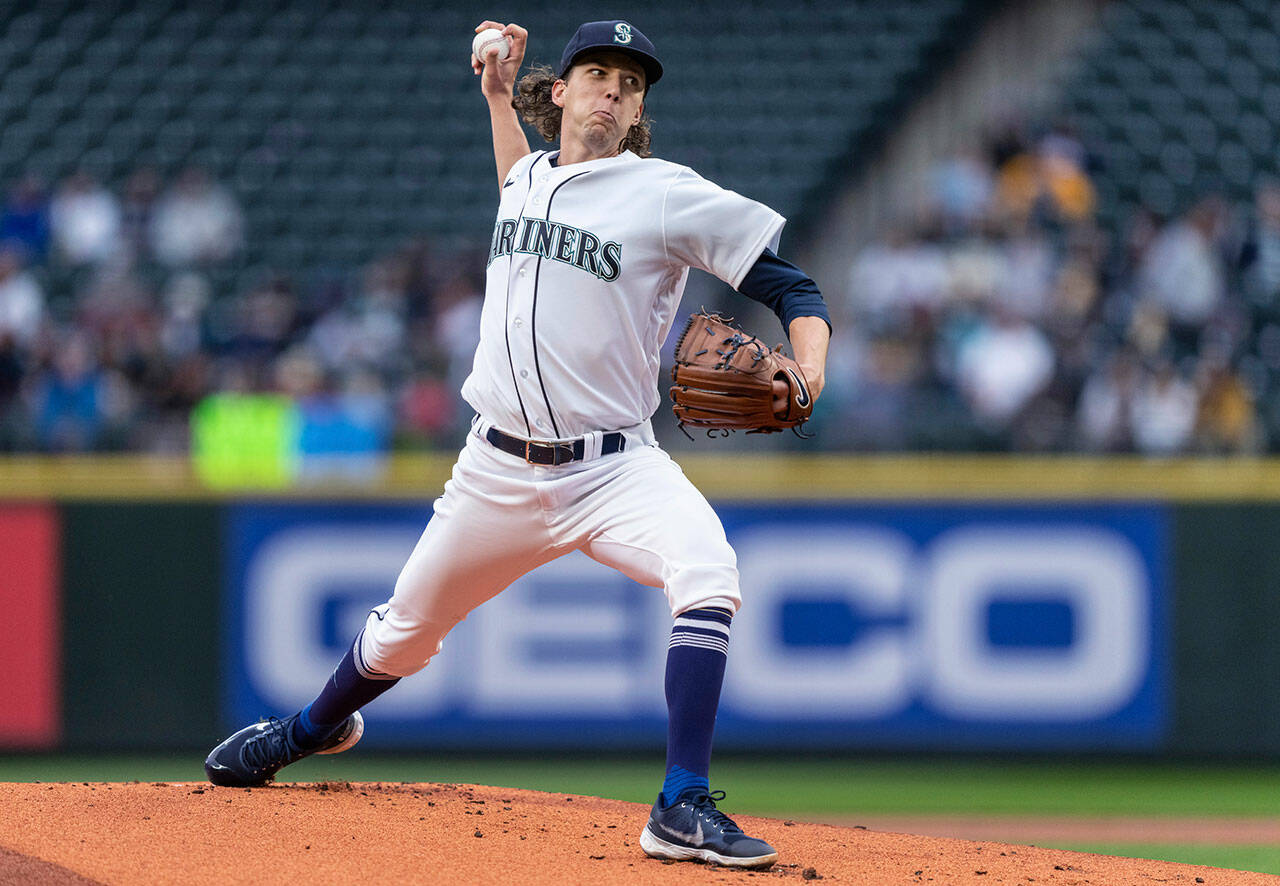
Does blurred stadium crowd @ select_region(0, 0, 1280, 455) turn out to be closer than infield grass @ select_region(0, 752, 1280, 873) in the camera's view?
No

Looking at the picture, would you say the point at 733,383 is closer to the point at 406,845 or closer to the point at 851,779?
the point at 406,845

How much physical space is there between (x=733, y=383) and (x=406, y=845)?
4.19 feet

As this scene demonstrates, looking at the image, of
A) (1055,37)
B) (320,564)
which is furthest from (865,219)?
(320,564)

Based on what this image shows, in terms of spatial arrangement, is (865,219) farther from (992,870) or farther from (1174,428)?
(992,870)

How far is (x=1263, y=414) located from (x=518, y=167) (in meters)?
5.26

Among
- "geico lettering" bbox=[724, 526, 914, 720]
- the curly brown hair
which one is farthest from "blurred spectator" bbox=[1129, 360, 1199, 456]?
the curly brown hair

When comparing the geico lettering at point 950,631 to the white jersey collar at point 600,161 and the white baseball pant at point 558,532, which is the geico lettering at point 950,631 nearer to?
the white baseball pant at point 558,532

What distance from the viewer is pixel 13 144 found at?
11.0m

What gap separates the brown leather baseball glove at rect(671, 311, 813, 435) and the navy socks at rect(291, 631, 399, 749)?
1.11 m

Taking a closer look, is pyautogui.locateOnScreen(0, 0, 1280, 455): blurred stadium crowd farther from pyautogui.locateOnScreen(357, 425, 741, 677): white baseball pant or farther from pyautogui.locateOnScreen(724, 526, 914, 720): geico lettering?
pyautogui.locateOnScreen(357, 425, 741, 677): white baseball pant

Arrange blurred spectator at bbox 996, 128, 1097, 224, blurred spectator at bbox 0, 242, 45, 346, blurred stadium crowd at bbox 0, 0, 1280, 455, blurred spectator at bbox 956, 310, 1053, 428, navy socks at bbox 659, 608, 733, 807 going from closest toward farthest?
navy socks at bbox 659, 608, 733, 807 → blurred stadium crowd at bbox 0, 0, 1280, 455 → blurred spectator at bbox 956, 310, 1053, 428 → blurred spectator at bbox 0, 242, 45, 346 → blurred spectator at bbox 996, 128, 1097, 224

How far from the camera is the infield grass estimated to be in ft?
21.0

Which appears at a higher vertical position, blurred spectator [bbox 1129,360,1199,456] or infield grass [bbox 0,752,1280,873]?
blurred spectator [bbox 1129,360,1199,456]

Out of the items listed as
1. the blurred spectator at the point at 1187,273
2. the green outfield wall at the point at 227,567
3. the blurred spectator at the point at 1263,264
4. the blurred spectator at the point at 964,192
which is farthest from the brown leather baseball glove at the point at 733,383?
the blurred spectator at the point at 1263,264
